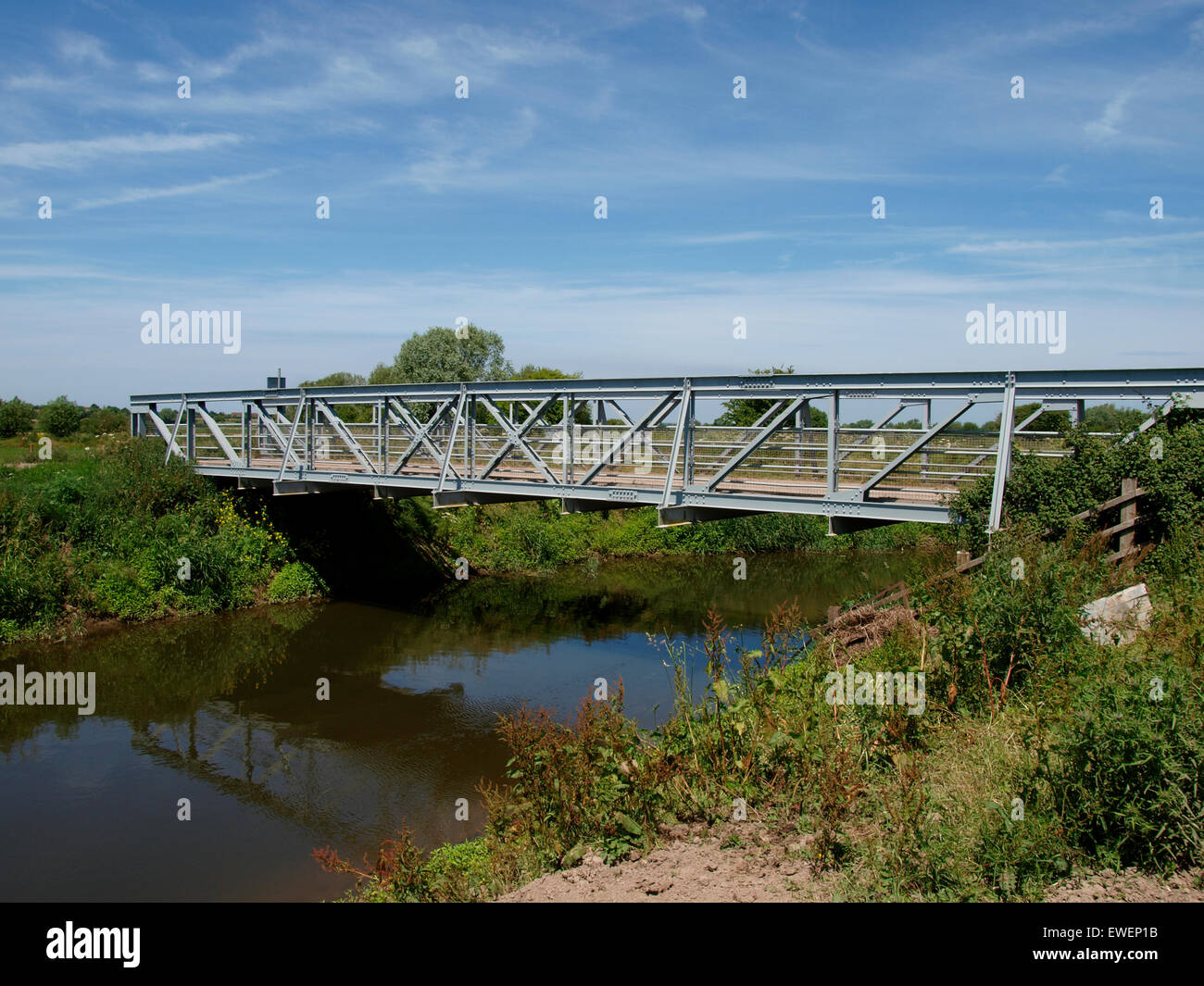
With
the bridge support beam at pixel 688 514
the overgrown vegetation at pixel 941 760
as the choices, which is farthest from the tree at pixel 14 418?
the overgrown vegetation at pixel 941 760

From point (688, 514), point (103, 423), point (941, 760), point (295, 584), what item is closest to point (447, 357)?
point (103, 423)

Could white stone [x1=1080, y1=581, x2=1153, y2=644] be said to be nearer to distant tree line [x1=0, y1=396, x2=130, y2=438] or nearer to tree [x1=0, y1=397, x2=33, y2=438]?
distant tree line [x1=0, y1=396, x2=130, y2=438]

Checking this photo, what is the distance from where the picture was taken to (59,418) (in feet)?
120

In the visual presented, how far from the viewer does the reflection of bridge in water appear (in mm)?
11656

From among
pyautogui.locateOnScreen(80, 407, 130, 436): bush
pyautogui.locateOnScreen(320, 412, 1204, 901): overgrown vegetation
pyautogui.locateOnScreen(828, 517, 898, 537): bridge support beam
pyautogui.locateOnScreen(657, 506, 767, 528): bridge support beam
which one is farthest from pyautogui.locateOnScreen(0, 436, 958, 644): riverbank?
pyautogui.locateOnScreen(320, 412, 1204, 901): overgrown vegetation

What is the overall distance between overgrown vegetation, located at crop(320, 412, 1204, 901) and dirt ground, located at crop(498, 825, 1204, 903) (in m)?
0.11

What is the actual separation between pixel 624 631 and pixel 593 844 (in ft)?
49.5

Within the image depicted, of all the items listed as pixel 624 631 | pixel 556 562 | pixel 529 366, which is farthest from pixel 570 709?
pixel 529 366

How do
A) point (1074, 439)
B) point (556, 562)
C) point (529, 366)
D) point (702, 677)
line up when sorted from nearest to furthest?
point (1074, 439) → point (702, 677) → point (556, 562) → point (529, 366)

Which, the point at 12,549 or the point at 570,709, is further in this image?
the point at 12,549

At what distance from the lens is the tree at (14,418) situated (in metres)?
36.6

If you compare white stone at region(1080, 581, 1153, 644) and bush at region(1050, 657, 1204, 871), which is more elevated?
white stone at region(1080, 581, 1153, 644)
